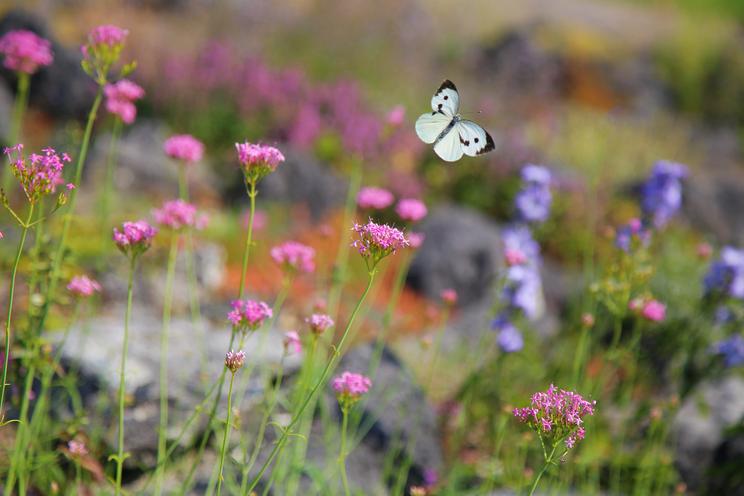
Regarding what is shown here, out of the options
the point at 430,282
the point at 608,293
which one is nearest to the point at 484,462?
the point at 608,293

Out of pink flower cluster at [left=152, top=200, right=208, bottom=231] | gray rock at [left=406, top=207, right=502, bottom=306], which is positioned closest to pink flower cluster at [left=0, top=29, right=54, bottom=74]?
pink flower cluster at [left=152, top=200, right=208, bottom=231]

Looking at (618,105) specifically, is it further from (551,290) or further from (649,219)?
(649,219)

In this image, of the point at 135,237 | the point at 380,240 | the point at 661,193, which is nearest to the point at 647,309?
the point at 661,193

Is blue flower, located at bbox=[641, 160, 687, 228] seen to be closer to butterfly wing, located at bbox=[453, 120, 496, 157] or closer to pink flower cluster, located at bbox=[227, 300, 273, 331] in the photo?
butterfly wing, located at bbox=[453, 120, 496, 157]

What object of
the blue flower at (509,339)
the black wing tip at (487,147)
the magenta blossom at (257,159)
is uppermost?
the black wing tip at (487,147)

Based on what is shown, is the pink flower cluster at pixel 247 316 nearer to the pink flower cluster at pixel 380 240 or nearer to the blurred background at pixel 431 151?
the pink flower cluster at pixel 380 240

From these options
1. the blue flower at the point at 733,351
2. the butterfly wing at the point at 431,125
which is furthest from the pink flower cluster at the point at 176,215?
the blue flower at the point at 733,351
